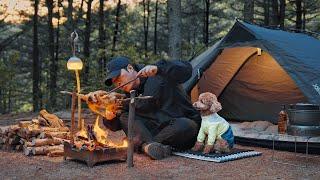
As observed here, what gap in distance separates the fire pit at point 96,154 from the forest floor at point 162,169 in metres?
0.06

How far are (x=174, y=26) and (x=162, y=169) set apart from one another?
608cm

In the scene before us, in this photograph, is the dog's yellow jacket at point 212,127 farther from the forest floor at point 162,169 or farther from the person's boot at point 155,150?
the person's boot at point 155,150

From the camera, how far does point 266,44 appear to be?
17.3 feet

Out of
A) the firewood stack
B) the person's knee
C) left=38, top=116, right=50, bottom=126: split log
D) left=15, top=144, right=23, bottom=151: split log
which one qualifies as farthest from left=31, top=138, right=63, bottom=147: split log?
the person's knee

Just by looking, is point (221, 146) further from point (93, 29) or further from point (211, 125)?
point (93, 29)

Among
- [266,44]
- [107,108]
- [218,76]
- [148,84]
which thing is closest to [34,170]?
[107,108]

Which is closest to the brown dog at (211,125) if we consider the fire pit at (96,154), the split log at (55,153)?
the fire pit at (96,154)

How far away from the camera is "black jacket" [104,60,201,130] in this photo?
4340 mm

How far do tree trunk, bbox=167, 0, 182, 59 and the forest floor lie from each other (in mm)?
5450

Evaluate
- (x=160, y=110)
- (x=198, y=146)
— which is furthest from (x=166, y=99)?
(x=198, y=146)

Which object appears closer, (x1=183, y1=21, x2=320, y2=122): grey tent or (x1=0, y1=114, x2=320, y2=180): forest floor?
(x1=0, y1=114, x2=320, y2=180): forest floor

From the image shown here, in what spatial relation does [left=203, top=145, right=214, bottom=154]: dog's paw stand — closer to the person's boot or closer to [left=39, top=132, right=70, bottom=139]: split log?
the person's boot

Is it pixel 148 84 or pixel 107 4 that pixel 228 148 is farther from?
pixel 107 4

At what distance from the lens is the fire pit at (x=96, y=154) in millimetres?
4020
